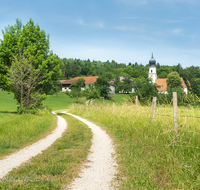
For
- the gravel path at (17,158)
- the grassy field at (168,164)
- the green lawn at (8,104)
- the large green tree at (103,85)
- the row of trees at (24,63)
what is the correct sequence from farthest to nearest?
the large green tree at (103,85)
the green lawn at (8,104)
the row of trees at (24,63)
the gravel path at (17,158)
the grassy field at (168,164)

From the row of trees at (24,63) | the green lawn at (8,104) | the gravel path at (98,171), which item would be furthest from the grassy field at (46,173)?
the green lawn at (8,104)

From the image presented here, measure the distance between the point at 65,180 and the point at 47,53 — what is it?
22848mm

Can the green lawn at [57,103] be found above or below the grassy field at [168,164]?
below

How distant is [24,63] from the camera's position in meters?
19.5

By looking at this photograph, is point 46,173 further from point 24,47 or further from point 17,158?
point 24,47

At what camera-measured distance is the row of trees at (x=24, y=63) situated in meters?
19.5

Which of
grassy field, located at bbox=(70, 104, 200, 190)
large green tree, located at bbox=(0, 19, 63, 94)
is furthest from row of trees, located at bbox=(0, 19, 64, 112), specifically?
grassy field, located at bbox=(70, 104, 200, 190)

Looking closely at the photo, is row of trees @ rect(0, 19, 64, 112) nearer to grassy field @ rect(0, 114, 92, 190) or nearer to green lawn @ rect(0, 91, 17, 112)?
green lawn @ rect(0, 91, 17, 112)

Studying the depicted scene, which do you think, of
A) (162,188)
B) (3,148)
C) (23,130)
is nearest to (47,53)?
(23,130)

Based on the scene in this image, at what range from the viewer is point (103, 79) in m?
74.9

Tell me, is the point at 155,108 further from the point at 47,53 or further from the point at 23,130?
the point at 47,53

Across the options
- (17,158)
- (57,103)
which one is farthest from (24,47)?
(57,103)

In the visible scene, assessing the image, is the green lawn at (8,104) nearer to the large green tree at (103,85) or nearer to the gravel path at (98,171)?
the gravel path at (98,171)

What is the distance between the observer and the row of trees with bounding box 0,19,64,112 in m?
19.5
